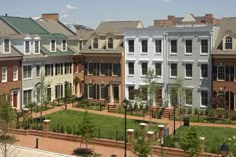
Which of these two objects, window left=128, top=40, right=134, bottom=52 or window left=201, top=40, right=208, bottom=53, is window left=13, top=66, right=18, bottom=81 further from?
window left=201, top=40, right=208, bottom=53

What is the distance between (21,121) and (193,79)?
19.8 metres

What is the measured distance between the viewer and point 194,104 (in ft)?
144

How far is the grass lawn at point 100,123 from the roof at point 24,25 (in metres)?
13.2

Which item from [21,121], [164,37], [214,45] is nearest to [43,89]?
[21,121]

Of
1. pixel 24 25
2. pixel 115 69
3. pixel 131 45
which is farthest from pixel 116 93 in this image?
pixel 24 25

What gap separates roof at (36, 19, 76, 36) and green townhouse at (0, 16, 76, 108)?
250 cm

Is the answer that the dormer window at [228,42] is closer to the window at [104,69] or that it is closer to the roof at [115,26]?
the roof at [115,26]

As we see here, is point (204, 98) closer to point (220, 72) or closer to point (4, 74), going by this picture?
point (220, 72)

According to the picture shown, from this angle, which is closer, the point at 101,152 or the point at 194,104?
the point at 101,152

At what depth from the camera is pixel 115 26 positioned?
179ft

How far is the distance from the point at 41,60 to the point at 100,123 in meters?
15.1

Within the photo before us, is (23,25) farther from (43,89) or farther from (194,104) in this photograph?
(194,104)

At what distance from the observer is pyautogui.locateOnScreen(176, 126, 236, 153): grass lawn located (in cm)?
2919

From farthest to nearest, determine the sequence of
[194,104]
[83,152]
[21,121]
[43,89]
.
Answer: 1. [194,104]
2. [43,89]
3. [21,121]
4. [83,152]
